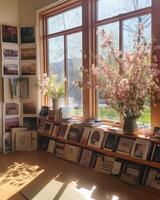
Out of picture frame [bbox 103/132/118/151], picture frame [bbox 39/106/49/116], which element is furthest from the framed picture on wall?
picture frame [bbox 103/132/118/151]

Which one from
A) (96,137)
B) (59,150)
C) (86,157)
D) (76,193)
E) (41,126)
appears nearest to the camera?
(76,193)

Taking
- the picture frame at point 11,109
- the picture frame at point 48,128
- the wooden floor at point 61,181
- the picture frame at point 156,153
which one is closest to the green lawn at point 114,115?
the picture frame at point 156,153

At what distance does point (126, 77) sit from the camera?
135 inches

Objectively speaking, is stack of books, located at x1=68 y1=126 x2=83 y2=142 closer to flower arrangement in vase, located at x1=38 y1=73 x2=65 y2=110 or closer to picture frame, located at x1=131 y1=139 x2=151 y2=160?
flower arrangement in vase, located at x1=38 y1=73 x2=65 y2=110

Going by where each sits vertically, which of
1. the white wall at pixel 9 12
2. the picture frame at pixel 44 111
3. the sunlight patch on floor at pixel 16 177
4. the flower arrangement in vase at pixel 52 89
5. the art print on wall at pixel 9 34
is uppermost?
the white wall at pixel 9 12

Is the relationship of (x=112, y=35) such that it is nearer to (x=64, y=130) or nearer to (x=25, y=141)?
(x=64, y=130)

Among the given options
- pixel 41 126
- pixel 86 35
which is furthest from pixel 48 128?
pixel 86 35

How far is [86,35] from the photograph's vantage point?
4395 millimetres

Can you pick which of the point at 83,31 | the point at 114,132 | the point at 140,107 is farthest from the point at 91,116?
the point at 83,31

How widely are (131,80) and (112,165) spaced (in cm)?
123

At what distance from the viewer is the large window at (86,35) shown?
3.82 metres

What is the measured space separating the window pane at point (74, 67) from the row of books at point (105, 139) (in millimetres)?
487

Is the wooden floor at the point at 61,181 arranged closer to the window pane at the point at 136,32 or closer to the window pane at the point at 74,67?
the window pane at the point at 136,32

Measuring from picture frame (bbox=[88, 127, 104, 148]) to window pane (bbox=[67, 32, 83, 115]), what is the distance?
2.74 ft
